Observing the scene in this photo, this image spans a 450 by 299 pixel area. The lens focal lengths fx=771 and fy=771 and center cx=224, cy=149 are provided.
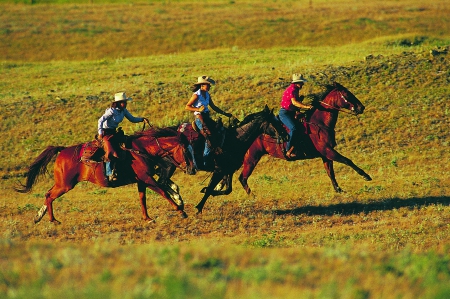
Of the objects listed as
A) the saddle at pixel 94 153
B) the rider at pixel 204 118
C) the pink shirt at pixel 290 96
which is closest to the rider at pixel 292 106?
the pink shirt at pixel 290 96

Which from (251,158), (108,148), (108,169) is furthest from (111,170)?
(251,158)

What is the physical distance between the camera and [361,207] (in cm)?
1803

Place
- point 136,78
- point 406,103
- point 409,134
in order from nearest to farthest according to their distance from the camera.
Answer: point 409,134 → point 406,103 → point 136,78

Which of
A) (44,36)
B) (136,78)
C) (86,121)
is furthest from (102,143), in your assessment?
(44,36)

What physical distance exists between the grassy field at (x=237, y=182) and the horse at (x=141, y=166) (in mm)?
697

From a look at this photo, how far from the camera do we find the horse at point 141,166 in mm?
17094

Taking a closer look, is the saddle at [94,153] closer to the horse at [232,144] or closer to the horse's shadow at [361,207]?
the horse at [232,144]

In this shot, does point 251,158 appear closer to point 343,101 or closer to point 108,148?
point 343,101

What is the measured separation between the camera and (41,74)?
39000 mm

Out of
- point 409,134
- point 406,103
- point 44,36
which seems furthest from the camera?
point 44,36

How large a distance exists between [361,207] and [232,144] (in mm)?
3361

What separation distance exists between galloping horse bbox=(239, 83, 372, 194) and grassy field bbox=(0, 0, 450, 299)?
1.00 metres

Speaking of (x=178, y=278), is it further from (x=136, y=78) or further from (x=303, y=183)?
(x=136, y=78)

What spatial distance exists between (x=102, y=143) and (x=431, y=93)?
16.7 metres
